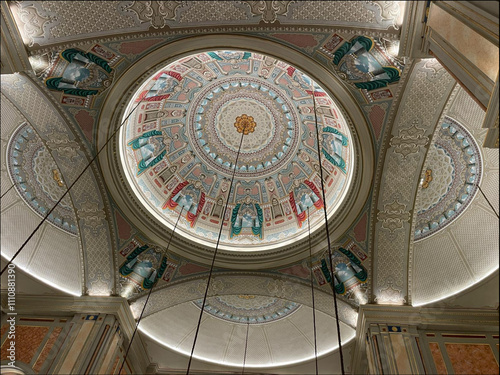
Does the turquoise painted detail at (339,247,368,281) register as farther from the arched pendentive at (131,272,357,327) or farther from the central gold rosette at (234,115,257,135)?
the central gold rosette at (234,115,257,135)

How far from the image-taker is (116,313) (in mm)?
9109

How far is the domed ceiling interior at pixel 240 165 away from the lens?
654cm

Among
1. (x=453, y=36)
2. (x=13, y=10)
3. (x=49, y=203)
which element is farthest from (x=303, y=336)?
(x=13, y=10)

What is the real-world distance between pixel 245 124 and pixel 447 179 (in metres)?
6.50

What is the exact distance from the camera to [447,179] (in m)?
8.59

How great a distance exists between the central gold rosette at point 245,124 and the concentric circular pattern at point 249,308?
5.68 meters

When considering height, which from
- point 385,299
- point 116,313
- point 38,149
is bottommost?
point 116,313

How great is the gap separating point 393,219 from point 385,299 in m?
1.96

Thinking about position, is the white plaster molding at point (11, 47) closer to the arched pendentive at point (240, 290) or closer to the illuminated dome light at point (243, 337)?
the arched pendentive at point (240, 290)

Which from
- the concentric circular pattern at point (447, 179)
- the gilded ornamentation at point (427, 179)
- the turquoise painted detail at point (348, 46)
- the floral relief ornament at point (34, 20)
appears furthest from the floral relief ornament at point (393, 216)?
the floral relief ornament at point (34, 20)

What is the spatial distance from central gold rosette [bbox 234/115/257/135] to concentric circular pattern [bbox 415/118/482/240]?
5923 mm

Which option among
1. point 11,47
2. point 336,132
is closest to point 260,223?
point 336,132

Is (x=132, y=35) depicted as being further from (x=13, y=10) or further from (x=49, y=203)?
(x=49, y=203)

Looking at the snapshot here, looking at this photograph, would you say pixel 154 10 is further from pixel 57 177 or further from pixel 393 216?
pixel 393 216
